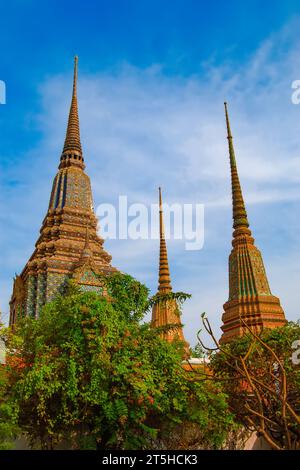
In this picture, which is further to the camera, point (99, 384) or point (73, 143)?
point (73, 143)

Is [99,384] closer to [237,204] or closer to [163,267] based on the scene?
[237,204]

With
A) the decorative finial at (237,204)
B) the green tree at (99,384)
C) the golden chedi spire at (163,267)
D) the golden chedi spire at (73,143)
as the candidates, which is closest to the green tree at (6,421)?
the green tree at (99,384)

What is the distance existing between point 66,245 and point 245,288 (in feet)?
41.9

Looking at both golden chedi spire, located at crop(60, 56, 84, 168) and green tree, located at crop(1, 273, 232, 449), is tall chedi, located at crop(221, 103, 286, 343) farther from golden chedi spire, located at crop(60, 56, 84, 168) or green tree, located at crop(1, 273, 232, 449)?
golden chedi spire, located at crop(60, 56, 84, 168)

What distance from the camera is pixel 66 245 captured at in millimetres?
32031

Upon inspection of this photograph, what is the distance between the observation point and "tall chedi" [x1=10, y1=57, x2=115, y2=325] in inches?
1161

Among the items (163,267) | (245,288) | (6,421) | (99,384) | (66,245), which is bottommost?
(6,421)

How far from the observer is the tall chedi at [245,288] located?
81.0 ft

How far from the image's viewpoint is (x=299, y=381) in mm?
14703

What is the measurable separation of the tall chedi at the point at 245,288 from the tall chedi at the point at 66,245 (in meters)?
8.03

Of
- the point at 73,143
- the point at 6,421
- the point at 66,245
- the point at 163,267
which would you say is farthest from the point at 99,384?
the point at 73,143

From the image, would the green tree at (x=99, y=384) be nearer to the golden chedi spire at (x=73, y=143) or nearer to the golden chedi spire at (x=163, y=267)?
the golden chedi spire at (x=163, y=267)

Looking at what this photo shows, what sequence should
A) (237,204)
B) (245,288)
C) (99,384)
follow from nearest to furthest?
(99,384)
(245,288)
(237,204)
